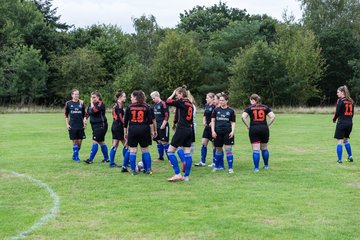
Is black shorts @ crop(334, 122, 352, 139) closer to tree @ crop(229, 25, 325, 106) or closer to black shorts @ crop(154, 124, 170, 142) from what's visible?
black shorts @ crop(154, 124, 170, 142)

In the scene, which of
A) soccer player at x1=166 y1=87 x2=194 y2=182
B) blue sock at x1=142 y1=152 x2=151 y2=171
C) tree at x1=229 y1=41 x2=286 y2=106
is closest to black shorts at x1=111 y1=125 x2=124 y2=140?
blue sock at x1=142 y1=152 x2=151 y2=171

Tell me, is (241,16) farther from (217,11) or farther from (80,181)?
(80,181)

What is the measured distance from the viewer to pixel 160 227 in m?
7.09

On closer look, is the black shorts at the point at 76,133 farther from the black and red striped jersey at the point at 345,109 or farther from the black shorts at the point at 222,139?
the black and red striped jersey at the point at 345,109

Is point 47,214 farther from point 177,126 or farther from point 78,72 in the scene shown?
point 78,72

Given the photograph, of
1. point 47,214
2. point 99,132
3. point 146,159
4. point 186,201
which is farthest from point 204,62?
point 47,214

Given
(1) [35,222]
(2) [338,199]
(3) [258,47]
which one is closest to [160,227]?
(1) [35,222]

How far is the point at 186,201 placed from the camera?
8.80 meters

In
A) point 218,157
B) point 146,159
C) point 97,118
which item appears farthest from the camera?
point 97,118

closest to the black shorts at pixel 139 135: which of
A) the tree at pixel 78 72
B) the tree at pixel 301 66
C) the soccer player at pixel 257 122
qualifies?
the soccer player at pixel 257 122

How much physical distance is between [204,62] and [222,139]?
4743 centimetres

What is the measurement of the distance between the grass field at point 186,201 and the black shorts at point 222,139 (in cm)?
78

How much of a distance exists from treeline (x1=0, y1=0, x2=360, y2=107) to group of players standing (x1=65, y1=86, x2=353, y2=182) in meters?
39.9

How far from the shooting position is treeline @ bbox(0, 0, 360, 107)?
2116 inches
